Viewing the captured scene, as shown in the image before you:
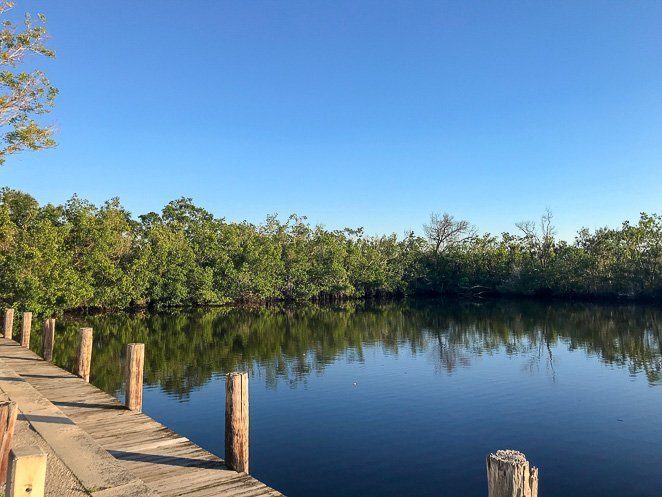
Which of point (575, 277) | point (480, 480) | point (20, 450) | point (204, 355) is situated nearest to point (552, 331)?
point (204, 355)

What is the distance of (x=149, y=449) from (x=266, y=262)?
161 ft

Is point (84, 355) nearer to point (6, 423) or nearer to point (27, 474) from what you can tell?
point (6, 423)

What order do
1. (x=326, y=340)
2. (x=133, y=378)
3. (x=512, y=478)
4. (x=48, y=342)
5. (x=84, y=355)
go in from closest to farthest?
(x=512, y=478) → (x=133, y=378) → (x=84, y=355) → (x=48, y=342) → (x=326, y=340)

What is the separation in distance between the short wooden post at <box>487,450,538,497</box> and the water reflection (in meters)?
14.6

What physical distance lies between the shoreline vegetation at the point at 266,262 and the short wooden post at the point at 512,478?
98.7 ft

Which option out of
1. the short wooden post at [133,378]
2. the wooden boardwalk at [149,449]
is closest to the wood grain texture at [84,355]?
the wooden boardwalk at [149,449]

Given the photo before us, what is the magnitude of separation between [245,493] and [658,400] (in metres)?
15.4

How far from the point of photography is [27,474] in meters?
3.27

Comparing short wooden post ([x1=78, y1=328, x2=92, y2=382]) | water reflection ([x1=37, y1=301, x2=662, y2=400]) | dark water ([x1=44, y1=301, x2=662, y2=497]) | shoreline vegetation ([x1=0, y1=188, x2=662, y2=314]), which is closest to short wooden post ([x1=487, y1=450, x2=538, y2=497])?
dark water ([x1=44, y1=301, x2=662, y2=497])

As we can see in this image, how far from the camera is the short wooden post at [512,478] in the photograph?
3893 millimetres

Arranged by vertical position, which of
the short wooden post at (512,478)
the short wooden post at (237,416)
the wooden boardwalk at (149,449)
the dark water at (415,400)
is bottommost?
the dark water at (415,400)

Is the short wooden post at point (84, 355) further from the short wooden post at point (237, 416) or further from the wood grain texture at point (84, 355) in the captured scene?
the short wooden post at point (237, 416)

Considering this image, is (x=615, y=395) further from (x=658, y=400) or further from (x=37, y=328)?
(x=37, y=328)

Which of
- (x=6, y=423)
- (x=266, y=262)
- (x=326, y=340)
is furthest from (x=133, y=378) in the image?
(x=266, y=262)
